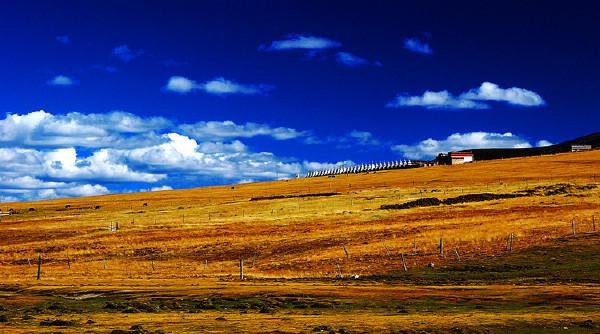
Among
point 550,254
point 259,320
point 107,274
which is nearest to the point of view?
point 259,320

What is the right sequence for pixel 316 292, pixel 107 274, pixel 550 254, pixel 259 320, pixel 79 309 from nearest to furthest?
1. pixel 259 320
2. pixel 79 309
3. pixel 316 292
4. pixel 550 254
5. pixel 107 274

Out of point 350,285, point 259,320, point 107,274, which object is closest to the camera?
point 259,320

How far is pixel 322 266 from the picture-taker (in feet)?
186

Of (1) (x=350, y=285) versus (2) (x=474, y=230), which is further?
(2) (x=474, y=230)

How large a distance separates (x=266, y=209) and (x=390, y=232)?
45.2 meters

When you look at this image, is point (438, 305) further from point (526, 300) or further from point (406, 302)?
point (526, 300)

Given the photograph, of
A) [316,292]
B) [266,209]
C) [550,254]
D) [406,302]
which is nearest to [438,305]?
[406,302]

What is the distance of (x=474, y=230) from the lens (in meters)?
68.9

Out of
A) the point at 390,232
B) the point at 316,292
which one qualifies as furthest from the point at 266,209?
the point at 316,292

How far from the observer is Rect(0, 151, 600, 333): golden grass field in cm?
2556

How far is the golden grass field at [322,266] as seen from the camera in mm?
25562

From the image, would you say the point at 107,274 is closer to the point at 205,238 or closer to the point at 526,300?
the point at 205,238

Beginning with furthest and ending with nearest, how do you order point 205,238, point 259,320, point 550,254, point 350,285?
point 205,238 < point 550,254 < point 350,285 < point 259,320

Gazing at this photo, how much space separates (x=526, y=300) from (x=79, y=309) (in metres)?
20.9
